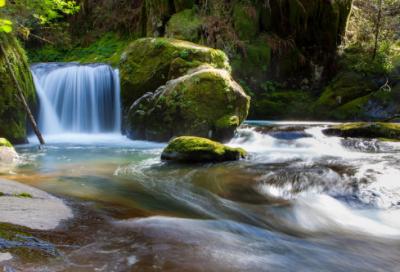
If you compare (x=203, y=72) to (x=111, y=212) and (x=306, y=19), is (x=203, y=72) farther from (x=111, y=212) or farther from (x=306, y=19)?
(x=306, y=19)

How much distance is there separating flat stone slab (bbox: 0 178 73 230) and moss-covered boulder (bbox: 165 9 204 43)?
40.7 ft

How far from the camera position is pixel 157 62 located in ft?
34.1

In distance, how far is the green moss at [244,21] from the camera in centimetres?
1455

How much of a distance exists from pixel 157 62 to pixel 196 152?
5.50 metres

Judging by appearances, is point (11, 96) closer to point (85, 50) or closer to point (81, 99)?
point (81, 99)

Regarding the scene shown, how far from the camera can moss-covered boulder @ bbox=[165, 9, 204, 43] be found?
45.8ft

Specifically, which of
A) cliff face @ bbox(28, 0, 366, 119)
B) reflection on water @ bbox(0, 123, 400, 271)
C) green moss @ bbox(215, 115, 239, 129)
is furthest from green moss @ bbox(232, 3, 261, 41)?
reflection on water @ bbox(0, 123, 400, 271)

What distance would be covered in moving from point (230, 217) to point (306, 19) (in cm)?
1587

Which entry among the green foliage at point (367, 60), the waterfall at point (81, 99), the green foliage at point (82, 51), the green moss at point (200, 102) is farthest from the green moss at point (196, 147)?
the green foliage at point (82, 51)

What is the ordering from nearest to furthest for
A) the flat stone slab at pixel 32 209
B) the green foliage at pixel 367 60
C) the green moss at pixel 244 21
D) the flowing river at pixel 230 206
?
1. the flowing river at pixel 230 206
2. the flat stone slab at pixel 32 209
3. the green foliage at pixel 367 60
4. the green moss at pixel 244 21

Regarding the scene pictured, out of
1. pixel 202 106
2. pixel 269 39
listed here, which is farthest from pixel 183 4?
pixel 202 106

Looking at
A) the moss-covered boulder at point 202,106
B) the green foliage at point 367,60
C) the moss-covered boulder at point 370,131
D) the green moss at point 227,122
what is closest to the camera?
the moss-covered boulder at point 370,131

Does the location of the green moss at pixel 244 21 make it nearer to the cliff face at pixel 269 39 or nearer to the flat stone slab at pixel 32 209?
the cliff face at pixel 269 39

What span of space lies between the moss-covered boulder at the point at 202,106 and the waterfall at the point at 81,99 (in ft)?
13.5
